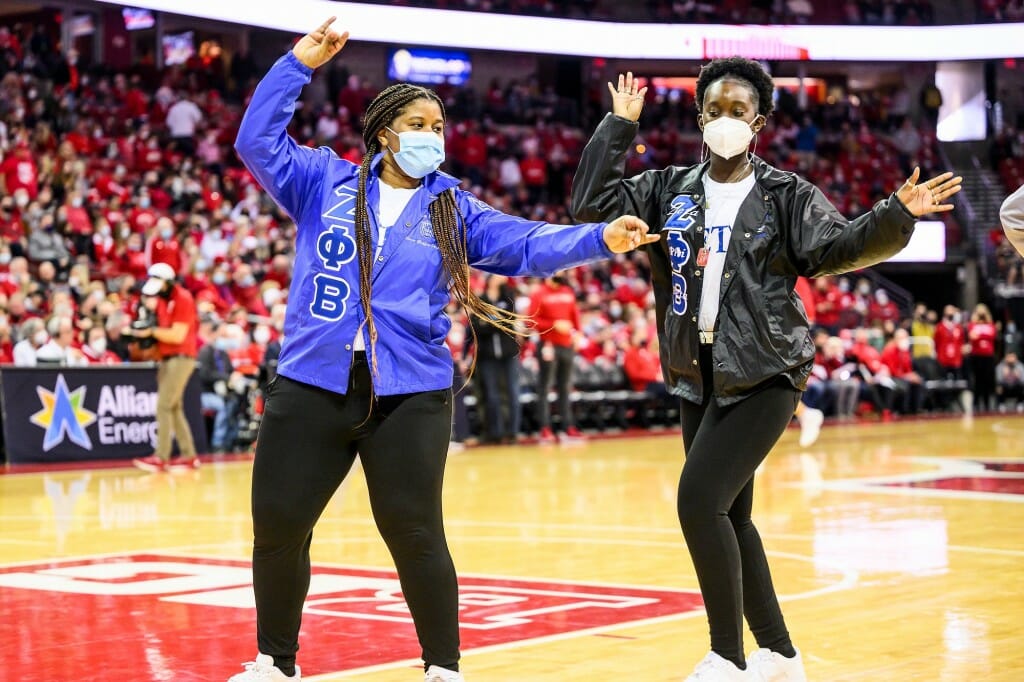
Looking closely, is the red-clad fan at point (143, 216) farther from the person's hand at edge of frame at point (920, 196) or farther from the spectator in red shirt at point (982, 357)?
the person's hand at edge of frame at point (920, 196)

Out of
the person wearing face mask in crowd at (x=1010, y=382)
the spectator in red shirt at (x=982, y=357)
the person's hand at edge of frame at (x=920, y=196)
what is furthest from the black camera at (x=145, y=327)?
the person wearing face mask in crowd at (x=1010, y=382)

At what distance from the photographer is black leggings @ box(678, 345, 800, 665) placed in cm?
473

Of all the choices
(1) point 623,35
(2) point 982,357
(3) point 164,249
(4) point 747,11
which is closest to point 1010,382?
(2) point 982,357

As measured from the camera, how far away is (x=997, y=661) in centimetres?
543

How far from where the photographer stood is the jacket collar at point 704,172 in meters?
4.97

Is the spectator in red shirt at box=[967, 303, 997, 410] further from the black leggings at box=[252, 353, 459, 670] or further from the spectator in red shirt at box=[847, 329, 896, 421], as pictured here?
the black leggings at box=[252, 353, 459, 670]

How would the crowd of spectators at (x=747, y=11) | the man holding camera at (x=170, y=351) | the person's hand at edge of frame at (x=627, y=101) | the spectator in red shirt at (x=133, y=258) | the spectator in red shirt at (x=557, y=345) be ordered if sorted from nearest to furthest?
the person's hand at edge of frame at (x=627, y=101)
the man holding camera at (x=170, y=351)
the spectator in red shirt at (x=557, y=345)
the spectator in red shirt at (x=133, y=258)
the crowd of spectators at (x=747, y=11)

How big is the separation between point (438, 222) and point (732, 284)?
97 cm

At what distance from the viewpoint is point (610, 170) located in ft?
16.5

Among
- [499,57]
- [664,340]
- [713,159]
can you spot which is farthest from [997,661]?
[499,57]

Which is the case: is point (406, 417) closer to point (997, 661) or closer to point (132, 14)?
point (997, 661)

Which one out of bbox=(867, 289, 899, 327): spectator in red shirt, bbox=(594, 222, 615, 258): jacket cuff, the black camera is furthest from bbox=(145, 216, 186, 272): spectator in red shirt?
bbox=(594, 222, 615, 258): jacket cuff

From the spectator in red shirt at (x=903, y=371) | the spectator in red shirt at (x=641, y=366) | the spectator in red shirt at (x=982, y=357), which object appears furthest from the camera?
the spectator in red shirt at (x=982, y=357)

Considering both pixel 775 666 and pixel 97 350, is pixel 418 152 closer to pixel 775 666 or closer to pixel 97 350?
pixel 775 666
